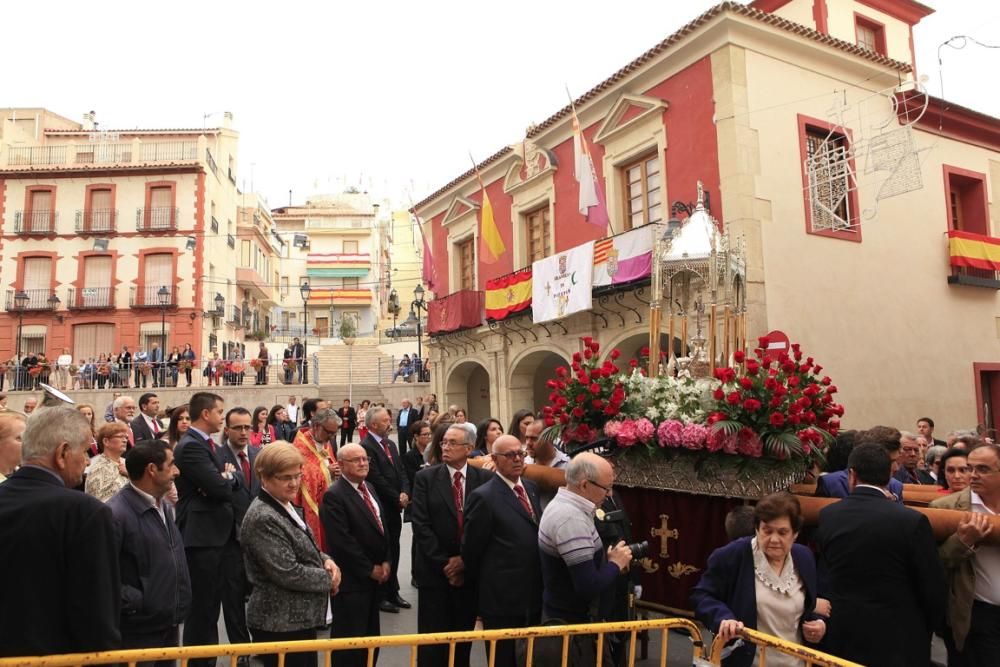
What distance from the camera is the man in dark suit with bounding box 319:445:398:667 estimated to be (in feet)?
14.0

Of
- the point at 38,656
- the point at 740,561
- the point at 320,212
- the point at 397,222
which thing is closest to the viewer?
the point at 38,656

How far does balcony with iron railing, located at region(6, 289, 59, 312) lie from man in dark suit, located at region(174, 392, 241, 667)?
2978 cm

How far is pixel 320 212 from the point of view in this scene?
52844 millimetres

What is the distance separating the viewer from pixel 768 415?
455 centimetres

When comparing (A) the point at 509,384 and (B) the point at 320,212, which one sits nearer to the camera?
(A) the point at 509,384

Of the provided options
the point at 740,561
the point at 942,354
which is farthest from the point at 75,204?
the point at 740,561

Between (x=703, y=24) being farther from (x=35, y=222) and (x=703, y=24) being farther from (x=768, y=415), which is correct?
(x=35, y=222)

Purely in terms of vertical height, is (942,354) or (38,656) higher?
(942,354)

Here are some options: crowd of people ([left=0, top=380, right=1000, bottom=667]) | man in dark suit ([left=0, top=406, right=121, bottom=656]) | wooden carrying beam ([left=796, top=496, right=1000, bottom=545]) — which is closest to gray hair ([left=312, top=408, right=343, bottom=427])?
crowd of people ([left=0, top=380, right=1000, bottom=667])

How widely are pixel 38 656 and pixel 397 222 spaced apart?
5875cm

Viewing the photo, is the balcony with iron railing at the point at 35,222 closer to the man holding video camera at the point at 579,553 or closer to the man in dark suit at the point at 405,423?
the man in dark suit at the point at 405,423

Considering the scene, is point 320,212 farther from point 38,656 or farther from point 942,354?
point 38,656

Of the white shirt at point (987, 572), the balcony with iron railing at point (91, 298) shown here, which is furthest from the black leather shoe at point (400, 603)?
the balcony with iron railing at point (91, 298)

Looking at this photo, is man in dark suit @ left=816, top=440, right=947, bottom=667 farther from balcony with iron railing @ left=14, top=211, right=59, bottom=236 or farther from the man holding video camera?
balcony with iron railing @ left=14, top=211, right=59, bottom=236
